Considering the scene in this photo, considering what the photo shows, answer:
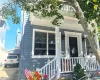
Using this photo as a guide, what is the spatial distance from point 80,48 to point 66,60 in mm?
2580

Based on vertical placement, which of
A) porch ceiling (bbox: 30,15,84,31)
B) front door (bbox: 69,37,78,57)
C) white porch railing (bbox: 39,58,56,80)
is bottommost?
white porch railing (bbox: 39,58,56,80)

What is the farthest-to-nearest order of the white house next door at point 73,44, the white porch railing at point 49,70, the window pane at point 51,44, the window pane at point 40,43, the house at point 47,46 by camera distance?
the white house next door at point 73,44, the window pane at point 51,44, the window pane at point 40,43, the house at point 47,46, the white porch railing at point 49,70

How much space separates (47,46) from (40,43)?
1.84 feet

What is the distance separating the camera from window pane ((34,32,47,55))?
11.9m

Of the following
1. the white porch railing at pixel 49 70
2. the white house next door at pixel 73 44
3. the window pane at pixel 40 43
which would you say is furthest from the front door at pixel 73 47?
the white porch railing at pixel 49 70

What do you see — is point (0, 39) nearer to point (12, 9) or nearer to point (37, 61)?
point (37, 61)

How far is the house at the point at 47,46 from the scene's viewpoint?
1095cm

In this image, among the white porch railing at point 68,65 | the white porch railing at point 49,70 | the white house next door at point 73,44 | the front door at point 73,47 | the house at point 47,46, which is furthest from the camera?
the front door at point 73,47

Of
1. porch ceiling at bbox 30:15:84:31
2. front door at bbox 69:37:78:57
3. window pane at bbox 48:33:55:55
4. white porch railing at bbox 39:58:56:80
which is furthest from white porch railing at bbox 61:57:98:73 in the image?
porch ceiling at bbox 30:15:84:31

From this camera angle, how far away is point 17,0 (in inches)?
350

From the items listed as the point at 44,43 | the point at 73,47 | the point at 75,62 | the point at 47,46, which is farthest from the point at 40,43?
the point at 73,47

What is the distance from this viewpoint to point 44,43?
482 inches

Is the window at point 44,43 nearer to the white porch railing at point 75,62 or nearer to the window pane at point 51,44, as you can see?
the window pane at point 51,44

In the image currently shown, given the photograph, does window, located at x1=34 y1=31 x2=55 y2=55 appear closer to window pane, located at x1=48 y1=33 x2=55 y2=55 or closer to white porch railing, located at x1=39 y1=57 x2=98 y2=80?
window pane, located at x1=48 y1=33 x2=55 y2=55
